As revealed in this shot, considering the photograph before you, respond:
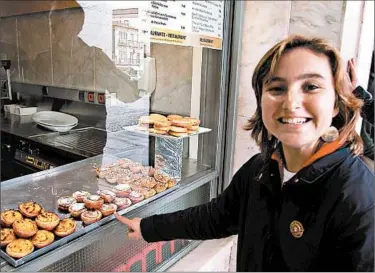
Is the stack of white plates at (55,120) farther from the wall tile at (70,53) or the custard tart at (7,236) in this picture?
the custard tart at (7,236)

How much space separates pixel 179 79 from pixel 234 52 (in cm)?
38

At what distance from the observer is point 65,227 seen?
117cm

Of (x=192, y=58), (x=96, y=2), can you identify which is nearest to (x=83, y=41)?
(x=96, y=2)

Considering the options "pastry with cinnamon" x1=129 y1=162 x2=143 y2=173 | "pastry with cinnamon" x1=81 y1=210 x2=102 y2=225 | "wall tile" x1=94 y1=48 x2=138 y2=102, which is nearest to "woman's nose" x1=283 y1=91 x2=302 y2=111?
"pastry with cinnamon" x1=81 y1=210 x2=102 y2=225

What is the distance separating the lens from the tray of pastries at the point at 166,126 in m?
1.79

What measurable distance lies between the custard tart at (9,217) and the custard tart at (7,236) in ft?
0.09

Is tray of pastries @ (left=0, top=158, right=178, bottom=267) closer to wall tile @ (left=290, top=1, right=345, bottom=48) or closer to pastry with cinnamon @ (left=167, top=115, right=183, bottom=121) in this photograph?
pastry with cinnamon @ (left=167, top=115, right=183, bottom=121)

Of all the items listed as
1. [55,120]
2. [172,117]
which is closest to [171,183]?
[172,117]

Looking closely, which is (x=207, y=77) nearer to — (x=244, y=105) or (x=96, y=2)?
(x=244, y=105)

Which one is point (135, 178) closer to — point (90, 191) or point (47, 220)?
point (90, 191)

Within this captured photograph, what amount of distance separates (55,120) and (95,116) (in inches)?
11.8

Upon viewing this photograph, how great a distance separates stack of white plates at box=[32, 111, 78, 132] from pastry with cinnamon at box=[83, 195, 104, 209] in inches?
46.7

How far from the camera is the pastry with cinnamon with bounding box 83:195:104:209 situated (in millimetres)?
1327

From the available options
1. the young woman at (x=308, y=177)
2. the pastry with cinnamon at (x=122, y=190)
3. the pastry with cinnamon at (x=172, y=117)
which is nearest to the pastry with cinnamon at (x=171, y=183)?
the pastry with cinnamon at (x=122, y=190)
